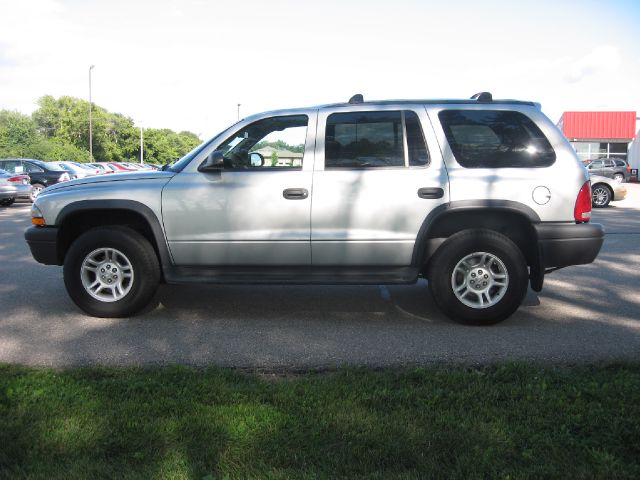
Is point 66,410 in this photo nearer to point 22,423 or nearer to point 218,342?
point 22,423

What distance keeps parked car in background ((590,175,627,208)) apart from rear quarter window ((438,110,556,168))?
14372 millimetres

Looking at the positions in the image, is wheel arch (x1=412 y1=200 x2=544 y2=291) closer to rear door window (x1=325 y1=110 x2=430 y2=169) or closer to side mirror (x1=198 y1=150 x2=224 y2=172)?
rear door window (x1=325 y1=110 x2=430 y2=169)

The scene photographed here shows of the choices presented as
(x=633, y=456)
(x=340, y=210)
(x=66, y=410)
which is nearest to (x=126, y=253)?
(x=340, y=210)

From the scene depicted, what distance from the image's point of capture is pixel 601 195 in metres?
18.6

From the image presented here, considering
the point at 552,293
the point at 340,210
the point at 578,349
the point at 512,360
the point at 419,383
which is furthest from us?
the point at 552,293

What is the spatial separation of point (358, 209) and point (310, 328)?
112cm

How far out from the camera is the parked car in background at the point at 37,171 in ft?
72.5

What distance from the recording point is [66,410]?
338cm

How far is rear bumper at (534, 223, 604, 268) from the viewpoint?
525 cm

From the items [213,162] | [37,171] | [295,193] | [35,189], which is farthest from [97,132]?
[295,193]

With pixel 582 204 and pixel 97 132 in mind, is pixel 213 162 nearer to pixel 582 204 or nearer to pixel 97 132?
pixel 582 204

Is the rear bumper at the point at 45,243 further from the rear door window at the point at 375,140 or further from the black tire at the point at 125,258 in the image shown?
the rear door window at the point at 375,140

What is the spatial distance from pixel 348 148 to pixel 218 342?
6.70ft

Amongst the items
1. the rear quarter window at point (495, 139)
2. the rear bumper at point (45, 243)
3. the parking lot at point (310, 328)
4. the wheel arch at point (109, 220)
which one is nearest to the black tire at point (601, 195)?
the parking lot at point (310, 328)
